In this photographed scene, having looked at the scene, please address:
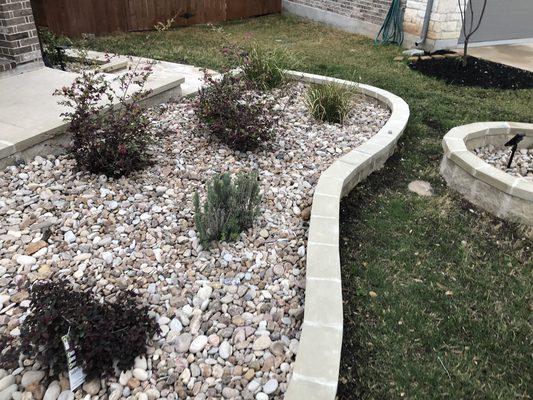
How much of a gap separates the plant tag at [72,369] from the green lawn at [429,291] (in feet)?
3.82

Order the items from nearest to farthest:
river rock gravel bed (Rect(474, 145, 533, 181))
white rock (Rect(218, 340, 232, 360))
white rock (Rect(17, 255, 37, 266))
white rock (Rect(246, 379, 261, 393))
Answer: white rock (Rect(246, 379, 261, 393)) → white rock (Rect(218, 340, 232, 360)) → white rock (Rect(17, 255, 37, 266)) → river rock gravel bed (Rect(474, 145, 533, 181))

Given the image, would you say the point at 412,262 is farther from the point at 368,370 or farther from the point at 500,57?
the point at 500,57

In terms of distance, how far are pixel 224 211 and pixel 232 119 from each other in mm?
1398

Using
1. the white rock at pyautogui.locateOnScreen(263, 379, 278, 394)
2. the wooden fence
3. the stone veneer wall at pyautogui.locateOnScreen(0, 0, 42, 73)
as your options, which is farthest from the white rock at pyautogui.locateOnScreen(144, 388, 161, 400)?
the wooden fence

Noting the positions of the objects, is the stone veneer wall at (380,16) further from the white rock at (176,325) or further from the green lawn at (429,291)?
the white rock at (176,325)

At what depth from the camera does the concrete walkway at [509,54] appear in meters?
7.85

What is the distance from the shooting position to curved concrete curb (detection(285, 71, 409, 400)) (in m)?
1.88

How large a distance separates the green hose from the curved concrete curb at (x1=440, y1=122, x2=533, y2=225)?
17.0 ft

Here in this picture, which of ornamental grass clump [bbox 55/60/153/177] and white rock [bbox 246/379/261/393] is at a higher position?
ornamental grass clump [bbox 55/60/153/177]

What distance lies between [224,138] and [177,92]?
1.48m

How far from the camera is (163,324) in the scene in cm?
225

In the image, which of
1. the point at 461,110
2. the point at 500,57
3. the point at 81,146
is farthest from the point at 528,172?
the point at 500,57

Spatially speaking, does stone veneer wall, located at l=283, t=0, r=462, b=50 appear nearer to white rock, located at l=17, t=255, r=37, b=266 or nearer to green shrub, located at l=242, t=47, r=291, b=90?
green shrub, located at l=242, t=47, r=291, b=90

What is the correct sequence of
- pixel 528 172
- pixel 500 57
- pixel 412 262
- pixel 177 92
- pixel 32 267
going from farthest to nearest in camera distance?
1. pixel 500 57
2. pixel 177 92
3. pixel 528 172
4. pixel 412 262
5. pixel 32 267
